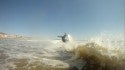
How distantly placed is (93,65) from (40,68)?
3.48m

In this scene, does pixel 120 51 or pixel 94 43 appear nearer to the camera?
pixel 120 51

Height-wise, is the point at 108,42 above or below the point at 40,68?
above

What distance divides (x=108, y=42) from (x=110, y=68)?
802 centimetres

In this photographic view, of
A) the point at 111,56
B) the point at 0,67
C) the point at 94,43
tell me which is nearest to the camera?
the point at 0,67

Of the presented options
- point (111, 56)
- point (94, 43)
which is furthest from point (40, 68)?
point (94, 43)

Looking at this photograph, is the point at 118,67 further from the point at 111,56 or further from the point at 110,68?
the point at 111,56

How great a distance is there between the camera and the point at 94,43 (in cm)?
1750

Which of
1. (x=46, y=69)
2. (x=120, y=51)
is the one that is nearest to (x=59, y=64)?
(x=46, y=69)

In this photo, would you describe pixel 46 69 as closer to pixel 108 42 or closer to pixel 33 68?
pixel 33 68

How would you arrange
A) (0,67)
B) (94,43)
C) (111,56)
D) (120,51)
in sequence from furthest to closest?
(94,43)
(120,51)
(111,56)
(0,67)

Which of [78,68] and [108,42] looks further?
[108,42]

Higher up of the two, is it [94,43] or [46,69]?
[94,43]

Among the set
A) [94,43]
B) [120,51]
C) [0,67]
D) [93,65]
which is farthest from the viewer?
[94,43]

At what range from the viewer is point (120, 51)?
13.6 metres
